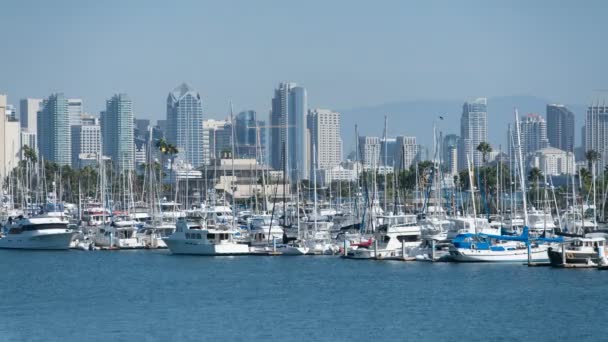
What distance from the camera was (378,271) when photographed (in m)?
68.7

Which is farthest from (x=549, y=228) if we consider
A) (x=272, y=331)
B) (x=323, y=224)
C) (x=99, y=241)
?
(x=272, y=331)

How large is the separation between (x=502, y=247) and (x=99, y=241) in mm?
30049

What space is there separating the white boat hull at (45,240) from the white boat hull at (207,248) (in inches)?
375

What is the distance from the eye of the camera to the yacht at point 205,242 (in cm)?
7894

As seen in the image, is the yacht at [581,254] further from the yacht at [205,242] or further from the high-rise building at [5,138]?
the high-rise building at [5,138]

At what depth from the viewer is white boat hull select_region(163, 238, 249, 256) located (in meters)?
78.9

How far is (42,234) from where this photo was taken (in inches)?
3403

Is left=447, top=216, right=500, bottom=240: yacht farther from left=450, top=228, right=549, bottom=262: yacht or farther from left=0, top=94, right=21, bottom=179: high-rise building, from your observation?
left=0, top=94, right=21, bottom=179: high-rise building

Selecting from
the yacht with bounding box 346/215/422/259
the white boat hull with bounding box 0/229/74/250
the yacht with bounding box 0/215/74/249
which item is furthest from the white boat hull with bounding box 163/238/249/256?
the yacht with bounding box 0/215/74/249

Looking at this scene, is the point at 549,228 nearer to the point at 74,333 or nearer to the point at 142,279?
the point at 142,279

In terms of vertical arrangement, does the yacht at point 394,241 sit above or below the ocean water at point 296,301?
above

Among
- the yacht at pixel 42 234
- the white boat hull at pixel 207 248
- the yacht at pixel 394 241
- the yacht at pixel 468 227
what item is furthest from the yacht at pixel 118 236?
the yacht at pixel 468 227

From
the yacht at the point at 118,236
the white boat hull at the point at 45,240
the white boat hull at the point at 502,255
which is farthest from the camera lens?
the yacht at the point at 118,236

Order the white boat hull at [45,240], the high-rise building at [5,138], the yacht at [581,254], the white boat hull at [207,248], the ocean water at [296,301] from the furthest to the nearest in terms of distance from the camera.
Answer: the high-rise building at [5,138] → the white boat hull at [45,240] → the white boat hull at [207,248] → the yacht at [581,254] → the ocean water at [296,301]
